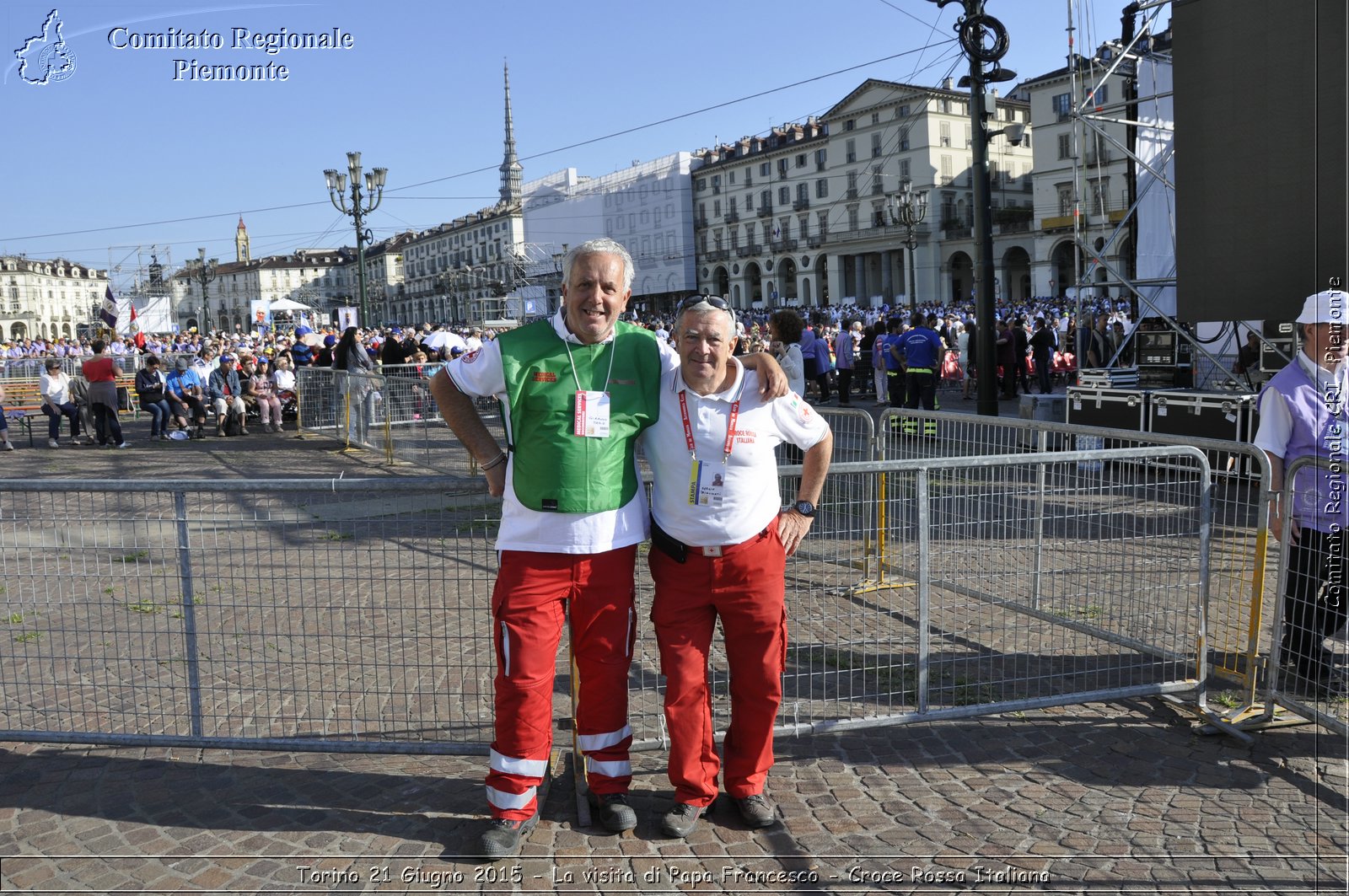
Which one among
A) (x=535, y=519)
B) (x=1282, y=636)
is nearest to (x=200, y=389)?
(x=535, y=519)

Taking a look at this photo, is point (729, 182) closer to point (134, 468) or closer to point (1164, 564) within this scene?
point (134, 468)

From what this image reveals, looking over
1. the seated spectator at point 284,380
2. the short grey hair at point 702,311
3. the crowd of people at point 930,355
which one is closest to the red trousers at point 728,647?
the short grey hair at point 702,311

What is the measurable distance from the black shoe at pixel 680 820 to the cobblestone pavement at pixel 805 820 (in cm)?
4

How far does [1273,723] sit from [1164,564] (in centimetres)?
90

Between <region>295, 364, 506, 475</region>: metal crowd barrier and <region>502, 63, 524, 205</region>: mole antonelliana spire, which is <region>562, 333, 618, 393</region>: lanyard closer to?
<region>295, 364, 506, 475</region>: metal crowd barrier

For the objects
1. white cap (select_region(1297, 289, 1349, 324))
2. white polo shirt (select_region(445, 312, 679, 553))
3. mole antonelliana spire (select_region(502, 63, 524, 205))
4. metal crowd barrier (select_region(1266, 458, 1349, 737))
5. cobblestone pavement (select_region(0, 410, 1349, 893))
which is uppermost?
mole antonelliana spire (select_region(502, 63, 524, 205))

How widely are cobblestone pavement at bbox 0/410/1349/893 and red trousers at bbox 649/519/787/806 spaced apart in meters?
0.24

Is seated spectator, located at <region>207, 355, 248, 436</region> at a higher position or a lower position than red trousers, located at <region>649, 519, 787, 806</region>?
higher

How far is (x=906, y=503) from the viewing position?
530 cm

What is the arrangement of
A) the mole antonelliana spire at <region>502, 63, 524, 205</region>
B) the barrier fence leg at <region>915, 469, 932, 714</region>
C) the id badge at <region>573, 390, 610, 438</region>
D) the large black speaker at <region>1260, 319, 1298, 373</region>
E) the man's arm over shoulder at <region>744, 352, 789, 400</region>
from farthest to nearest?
the mole antonelliana spire at <region>502, 63, 524, 205</region> < the large black speaker at <region>1260, 319, 1298, 373</region> < the barrier fence leg at <region>915, 469, 932, 714</region> < the man's arm over shoulder at <region>744, 352, 789, 400</region> < the id badge at <region>573, 390, 610, 438</region>

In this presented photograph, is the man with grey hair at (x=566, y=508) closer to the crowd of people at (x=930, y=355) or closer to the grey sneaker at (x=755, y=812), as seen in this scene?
the grey sneaker at (x=755, y=812)

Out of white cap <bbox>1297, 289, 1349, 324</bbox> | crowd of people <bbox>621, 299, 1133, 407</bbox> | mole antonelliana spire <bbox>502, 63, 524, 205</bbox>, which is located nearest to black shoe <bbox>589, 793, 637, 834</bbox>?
white cap <bbox>1297, 289, 1349, 324</bbox>

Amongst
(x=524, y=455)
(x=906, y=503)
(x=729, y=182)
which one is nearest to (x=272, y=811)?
(x=524, y=455)

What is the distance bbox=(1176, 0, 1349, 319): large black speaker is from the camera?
9.16 metres
